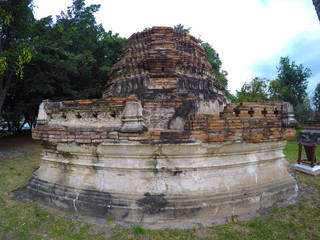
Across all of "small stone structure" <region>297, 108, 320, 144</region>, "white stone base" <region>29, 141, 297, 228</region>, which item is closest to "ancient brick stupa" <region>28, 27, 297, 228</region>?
"white stone base" <region>29, 141, 297, 228</region>

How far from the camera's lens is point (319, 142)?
1237 cm

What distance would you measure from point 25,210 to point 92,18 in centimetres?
1108

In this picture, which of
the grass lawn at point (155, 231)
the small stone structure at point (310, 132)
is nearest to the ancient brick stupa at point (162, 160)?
the grass lawn at point (155, 231)

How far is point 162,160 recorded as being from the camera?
2.96 m

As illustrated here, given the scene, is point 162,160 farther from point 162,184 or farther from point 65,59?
point 65,59

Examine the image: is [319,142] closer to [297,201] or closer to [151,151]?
[297,201]

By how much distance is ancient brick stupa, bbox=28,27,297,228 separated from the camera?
284 cm

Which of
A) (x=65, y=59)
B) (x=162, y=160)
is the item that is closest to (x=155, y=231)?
(x=162, y=160)

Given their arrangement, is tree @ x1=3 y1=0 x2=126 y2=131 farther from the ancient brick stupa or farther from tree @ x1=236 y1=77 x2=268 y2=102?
tree @ x1=236 y1=77 x2=268 y2=102

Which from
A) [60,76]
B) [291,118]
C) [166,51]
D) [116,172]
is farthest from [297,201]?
[60,76]

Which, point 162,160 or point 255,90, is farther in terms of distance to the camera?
point 255,90

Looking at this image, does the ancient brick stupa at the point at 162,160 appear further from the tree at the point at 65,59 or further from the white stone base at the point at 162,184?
the tree at the point at 65,59

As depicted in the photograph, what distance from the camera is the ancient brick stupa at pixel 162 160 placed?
2.84 metres

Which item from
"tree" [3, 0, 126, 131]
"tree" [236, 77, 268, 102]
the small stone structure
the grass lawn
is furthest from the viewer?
"tree" [236, 77, 268, 102]
